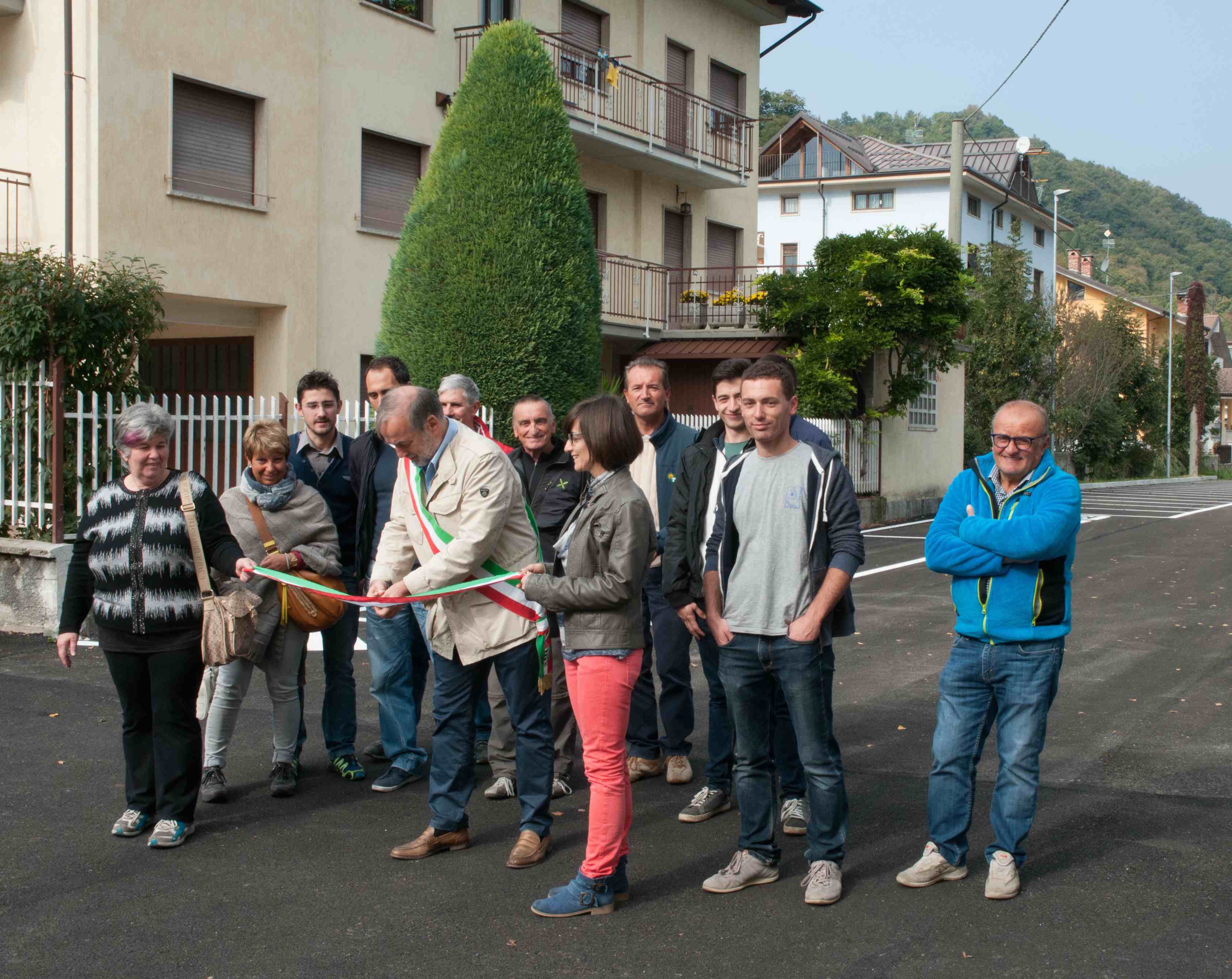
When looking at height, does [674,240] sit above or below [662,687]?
above

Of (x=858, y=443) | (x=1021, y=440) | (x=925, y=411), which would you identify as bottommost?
(x=1021, y=440)

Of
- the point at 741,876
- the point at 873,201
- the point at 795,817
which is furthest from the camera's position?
the point at 873,201

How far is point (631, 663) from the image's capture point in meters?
4.32

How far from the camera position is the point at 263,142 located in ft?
51.1

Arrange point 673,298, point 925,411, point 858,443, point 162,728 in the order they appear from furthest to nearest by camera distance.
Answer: point 673,298 → point 925,411 → point 858,443 → point 162,728

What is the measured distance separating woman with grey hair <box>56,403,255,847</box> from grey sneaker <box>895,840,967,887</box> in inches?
111

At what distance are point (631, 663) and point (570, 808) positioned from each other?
1.41 m

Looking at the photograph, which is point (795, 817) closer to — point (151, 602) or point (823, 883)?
point (823, 883)

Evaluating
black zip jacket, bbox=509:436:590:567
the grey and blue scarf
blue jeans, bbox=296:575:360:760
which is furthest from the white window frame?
the grey and blue scarf

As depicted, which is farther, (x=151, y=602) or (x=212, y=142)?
(x=212, y=142)

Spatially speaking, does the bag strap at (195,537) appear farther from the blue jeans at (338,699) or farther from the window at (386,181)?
the window at (386,181)

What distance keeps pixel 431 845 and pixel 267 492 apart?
183 cm

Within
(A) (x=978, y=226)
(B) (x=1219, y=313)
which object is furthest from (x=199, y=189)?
(B) (x=1219, y=313)

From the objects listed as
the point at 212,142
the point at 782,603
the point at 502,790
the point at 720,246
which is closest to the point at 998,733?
the point at 782,603
